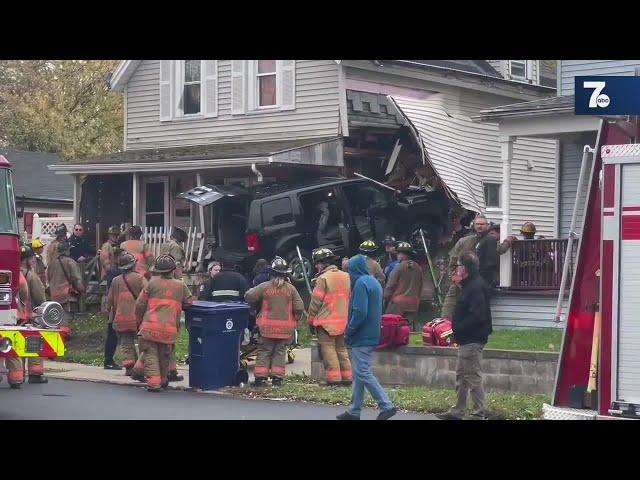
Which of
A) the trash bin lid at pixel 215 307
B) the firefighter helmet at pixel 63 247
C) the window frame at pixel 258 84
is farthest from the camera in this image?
the window frame at pixel 258 84

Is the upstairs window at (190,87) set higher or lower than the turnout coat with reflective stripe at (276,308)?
higher

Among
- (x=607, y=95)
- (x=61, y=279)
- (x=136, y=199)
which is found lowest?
(x=61, y=279)

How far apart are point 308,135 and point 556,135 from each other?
6.48 metres

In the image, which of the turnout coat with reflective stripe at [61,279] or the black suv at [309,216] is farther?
the black suv at [309,216]

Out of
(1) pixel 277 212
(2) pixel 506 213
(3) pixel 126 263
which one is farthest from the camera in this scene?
(1) pixel 277 212

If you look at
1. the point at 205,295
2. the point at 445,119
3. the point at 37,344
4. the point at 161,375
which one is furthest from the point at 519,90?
the point at 37,344

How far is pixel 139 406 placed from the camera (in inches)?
563

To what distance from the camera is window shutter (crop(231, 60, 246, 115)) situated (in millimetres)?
27672

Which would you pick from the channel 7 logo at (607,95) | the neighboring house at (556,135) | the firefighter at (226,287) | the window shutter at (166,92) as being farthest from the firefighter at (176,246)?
the channel 7 logo at (607,95)

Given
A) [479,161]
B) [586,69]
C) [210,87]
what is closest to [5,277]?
[586,69]

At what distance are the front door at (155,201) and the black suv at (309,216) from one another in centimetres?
346

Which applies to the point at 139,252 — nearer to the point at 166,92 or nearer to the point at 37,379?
the point at 37,379

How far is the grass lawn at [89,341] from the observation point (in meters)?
20.2

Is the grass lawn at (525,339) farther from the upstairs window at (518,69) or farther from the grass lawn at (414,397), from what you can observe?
the upstairs window at (518,69)
